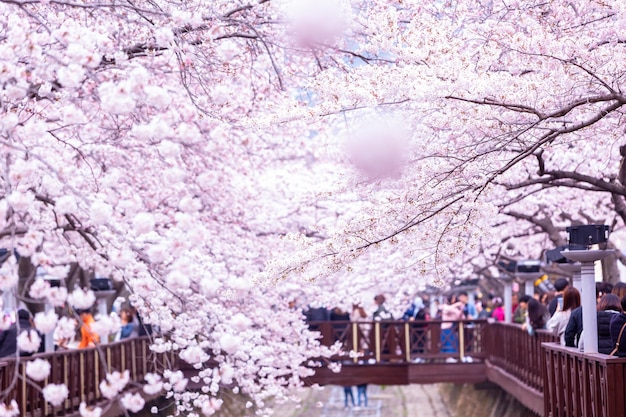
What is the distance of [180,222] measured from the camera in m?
5.21

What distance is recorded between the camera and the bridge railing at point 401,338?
73.4 ft

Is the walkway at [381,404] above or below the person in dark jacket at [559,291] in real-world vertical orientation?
below

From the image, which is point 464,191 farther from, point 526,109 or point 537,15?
point 537,15

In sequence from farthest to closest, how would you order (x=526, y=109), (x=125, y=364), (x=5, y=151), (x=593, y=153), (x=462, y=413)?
(x=462, y=413)
(x=125, y=364)
(x=593, y=153)
(x=526, y=109)
(x=5, y=151)

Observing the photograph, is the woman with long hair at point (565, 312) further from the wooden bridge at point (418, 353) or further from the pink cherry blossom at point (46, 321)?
the pink cherry blossom at point (46, 321)

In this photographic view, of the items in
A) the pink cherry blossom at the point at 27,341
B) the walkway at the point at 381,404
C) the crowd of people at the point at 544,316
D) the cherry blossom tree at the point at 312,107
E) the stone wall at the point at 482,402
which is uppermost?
the cherry blossom tree at the point at 312,107

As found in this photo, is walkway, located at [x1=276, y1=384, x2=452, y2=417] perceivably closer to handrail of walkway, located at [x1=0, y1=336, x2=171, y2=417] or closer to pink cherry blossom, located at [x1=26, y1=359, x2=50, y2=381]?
handrail of walkway, located at [x1=0, y1=336, x2=171, y2=417]

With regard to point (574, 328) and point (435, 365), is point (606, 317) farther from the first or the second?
point (435, 365)

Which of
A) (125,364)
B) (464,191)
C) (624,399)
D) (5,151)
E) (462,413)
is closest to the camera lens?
(5,151)

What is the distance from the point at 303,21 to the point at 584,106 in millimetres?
2464

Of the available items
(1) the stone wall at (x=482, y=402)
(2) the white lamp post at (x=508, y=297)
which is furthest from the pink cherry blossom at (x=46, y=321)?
(2) the white lamp post at (x=508, y=297)

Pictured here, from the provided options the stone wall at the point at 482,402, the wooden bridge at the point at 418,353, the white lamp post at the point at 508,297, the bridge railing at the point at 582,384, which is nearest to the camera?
the bridge railing at the point at 582,384

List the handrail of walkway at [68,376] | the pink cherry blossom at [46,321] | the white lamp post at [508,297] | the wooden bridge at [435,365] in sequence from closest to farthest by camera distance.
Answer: the pink cherry blossom at [46,321]
the wooden bridge at [435,365]
the handrail of walkway at [68,376]
the white lamp post at [508,297]

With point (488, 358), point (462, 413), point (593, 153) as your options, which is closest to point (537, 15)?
point (593, 153)
